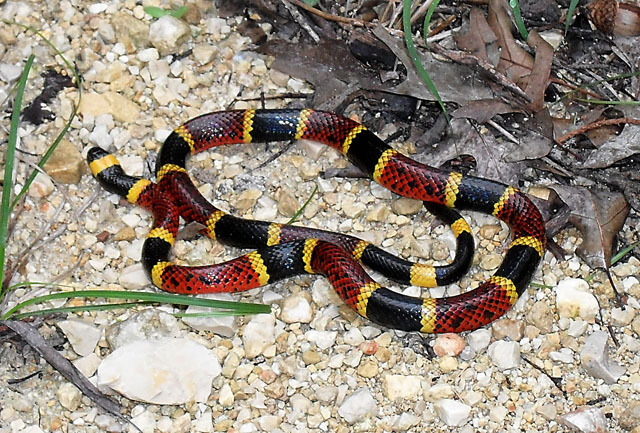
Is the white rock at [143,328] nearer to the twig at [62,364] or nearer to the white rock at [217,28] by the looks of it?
the twig at [62,364]

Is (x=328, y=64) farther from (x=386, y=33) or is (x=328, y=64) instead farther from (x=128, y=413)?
(x=128, y=413)

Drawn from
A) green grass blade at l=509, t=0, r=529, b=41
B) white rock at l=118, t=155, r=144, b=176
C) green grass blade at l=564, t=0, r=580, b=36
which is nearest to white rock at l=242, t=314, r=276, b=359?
white rock at l=118, t=155, r=144, b=176

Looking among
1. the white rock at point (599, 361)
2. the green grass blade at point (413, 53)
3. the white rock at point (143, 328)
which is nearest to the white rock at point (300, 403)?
the white rock at point (143, 328)

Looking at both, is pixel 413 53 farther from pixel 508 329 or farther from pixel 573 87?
pixel 508 329

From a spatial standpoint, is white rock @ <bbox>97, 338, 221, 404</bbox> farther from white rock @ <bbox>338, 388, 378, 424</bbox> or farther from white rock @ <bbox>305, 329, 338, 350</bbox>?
white rock @ <bbox>338, 388, 378, 424</bbox>

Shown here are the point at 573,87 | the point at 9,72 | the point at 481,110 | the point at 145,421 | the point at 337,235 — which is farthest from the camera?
the point at 9,72

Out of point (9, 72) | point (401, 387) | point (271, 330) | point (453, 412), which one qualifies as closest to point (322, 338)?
point (271, 330)
